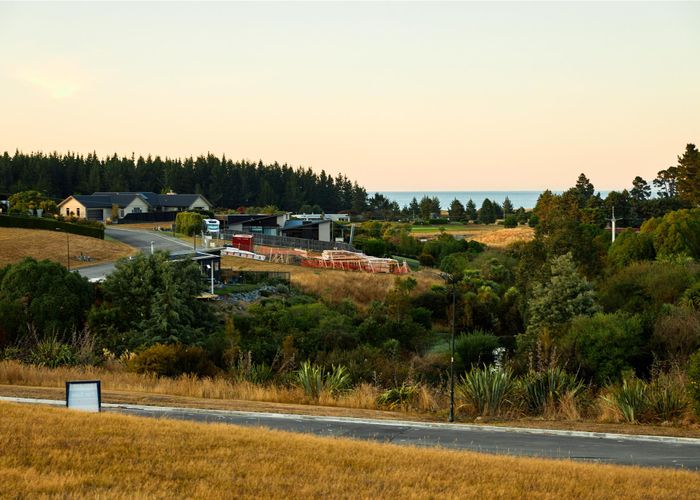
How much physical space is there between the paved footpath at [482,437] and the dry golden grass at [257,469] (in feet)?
5.32

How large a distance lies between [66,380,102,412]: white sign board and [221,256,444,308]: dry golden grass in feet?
118

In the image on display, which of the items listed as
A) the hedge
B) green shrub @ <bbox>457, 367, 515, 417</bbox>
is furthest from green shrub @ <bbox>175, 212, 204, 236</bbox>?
green shrub @ <bbox>457, 367, 515, 417</bbox>

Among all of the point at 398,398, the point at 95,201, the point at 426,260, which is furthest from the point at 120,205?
the point at 398,398

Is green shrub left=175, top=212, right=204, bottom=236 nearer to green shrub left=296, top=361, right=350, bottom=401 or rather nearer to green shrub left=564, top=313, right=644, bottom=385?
green shrub left=564, top=313, right=644, bottom=385

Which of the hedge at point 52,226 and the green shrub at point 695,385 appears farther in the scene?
the hedge at point 52,226

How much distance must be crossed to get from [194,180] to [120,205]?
3817 cm

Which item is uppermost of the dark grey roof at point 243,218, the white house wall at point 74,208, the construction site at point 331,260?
the white house wall at point 74,208

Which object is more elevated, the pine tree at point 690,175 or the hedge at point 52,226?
the pine tree at point 690,175

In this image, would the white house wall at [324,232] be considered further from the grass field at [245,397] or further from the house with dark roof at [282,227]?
the grass field at [245,397]

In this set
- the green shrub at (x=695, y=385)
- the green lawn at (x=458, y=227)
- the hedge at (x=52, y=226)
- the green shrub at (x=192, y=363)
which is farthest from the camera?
the green lawn at (x=458, y=227)

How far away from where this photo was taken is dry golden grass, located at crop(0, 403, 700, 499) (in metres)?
9.55

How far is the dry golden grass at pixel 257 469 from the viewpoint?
9.55 meters

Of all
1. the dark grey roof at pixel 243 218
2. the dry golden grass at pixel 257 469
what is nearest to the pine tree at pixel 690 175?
the dark grey roof at pixel 243 218

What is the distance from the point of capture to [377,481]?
10344 millimetres
